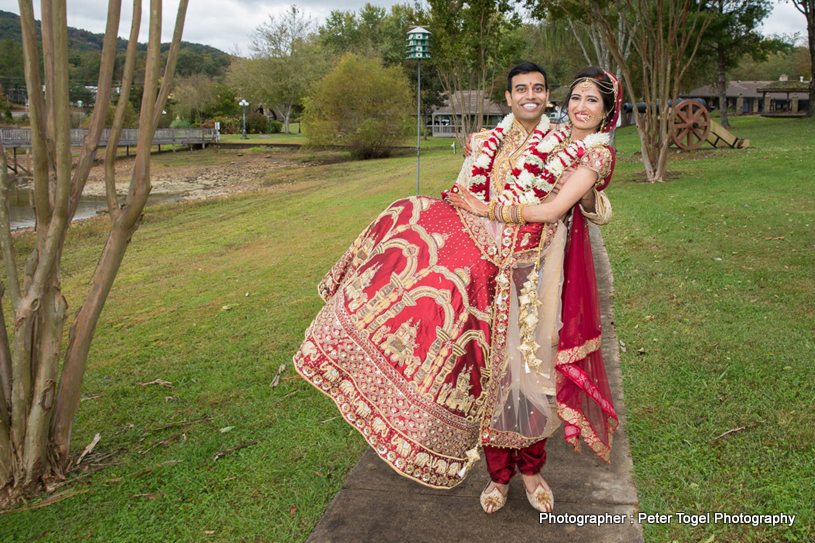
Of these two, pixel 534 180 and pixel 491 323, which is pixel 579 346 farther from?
pixel 534 180

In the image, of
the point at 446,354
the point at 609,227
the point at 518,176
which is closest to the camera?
the point at 446,354

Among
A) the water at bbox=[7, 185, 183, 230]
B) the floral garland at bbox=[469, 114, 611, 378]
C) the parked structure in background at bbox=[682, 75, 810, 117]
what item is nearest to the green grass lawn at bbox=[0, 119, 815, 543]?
the floral garland at bbox=[469, 114, 611, 378]

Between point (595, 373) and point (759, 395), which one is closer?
point (595, 373)

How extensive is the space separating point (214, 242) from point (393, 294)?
29.4ft

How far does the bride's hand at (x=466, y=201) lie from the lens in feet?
9.23

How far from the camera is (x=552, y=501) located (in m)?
2.92

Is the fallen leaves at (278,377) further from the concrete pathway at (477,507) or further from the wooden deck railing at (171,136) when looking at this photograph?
the wooden deck railing at (171,136)

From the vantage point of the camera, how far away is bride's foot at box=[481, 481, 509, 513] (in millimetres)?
2932

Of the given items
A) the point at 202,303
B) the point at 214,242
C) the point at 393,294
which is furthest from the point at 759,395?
the point at 214,242

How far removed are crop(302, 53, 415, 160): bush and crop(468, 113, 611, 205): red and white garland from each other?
31006 millimetres

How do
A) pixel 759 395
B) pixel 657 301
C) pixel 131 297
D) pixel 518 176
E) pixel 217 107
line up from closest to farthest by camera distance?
pixel 518 176 < pixel 759 395 < pixel 657 301 < pixel 131 297 < pixel 217 107

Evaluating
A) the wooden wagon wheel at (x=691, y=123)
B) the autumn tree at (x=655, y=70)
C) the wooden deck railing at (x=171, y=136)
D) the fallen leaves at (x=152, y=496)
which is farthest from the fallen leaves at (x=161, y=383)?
the wooden deck railing at (x=171, y=136)

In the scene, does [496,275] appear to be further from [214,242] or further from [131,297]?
[214,242]

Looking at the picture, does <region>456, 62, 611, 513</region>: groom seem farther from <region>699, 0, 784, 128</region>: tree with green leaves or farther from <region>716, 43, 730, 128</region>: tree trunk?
<region>716, 43, 730, 128</region>: tree trunk
